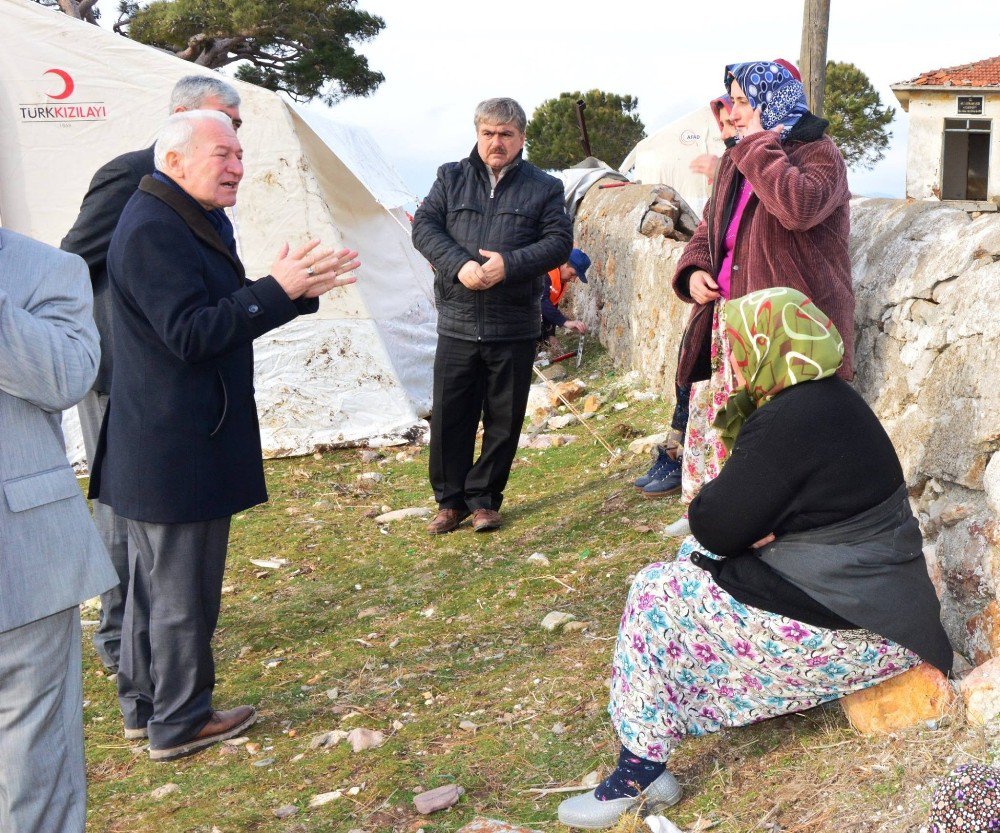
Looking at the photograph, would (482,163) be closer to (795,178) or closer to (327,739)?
(795,178)

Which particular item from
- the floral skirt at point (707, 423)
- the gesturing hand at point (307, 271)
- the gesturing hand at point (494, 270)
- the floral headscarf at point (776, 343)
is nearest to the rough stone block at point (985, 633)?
the floral headscarf at point (776, 343)

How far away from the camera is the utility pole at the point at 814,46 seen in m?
8.59

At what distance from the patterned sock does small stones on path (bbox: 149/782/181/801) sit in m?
1.39

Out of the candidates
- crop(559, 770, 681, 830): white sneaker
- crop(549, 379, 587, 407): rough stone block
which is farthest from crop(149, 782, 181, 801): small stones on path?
crop(549, 379, 587, 407): rough stone block

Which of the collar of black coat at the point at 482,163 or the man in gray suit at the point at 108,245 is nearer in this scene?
the man in gray suit at the point at 108,245

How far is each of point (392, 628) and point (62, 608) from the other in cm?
221

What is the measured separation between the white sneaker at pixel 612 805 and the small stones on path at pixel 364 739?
2.86 feet

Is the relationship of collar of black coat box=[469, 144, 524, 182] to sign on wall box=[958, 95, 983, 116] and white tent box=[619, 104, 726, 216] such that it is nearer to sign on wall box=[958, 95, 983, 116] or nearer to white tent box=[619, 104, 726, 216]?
white tent box=[619, 104, 726, 216]

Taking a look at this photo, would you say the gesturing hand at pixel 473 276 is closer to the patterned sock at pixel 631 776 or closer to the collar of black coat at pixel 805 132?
the collar of black coat at pixel 805 132

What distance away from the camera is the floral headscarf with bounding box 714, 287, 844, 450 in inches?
97.3

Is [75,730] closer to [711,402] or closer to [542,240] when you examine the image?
[711,402]

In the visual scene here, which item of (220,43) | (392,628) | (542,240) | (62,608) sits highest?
(220,43)

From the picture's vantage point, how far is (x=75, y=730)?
90.4 inches

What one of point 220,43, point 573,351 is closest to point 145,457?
point 573,351
